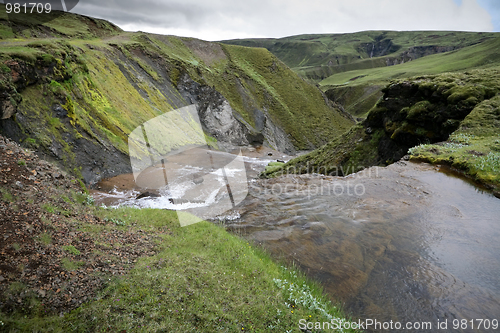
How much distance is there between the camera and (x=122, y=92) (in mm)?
30609

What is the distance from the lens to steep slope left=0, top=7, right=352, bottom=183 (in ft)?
53.8

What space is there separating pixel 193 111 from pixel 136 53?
1327 centimetres

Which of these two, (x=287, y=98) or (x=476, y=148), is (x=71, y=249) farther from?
(x=287, y=98)

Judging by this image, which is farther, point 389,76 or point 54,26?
point 389,76

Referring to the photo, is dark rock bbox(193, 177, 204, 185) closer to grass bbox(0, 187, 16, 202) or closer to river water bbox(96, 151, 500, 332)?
river water bbox(96, 151, 500, 332)

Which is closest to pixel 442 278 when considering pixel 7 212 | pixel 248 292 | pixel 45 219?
pixel 248 292

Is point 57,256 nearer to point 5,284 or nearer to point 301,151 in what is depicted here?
point 5,284

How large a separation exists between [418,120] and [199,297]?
65.9ft

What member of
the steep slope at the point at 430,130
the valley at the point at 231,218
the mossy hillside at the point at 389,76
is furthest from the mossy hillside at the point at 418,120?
the mossy hillside at the point at 389,76

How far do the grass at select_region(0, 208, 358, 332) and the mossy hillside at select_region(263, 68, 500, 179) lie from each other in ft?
44.0

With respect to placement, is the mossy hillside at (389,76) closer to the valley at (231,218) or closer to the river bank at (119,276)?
the valley at (231,218)

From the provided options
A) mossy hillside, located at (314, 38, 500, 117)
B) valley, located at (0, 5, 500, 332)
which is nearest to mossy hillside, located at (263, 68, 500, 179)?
valley, located at (0, 5, 500, 332)

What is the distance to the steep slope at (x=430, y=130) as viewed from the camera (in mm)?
14251

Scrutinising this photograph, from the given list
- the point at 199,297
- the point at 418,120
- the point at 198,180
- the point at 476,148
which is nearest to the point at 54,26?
the point at 198,180
